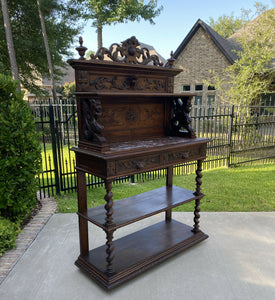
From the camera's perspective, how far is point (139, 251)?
291 centimetres

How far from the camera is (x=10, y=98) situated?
351 cm

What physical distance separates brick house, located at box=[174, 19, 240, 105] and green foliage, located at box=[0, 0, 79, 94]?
7.40 metres

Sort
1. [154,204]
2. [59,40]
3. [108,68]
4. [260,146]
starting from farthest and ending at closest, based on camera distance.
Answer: [59,40] → [260,146] → [154,204] → [108,68]

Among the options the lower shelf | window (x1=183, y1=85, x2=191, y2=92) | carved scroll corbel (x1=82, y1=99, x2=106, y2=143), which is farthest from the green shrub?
window (x1=183, y1=85, x2=191, y2=92)

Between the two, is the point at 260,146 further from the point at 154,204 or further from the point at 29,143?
the point at 29,143

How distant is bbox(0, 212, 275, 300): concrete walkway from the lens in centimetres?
237

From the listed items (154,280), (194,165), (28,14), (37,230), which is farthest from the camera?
(28,14)

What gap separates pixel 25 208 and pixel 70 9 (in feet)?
46.8

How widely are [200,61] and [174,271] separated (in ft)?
48.6

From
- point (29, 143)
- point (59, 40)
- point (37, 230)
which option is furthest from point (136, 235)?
point (59, 40)

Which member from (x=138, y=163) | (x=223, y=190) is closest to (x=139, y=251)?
(x=138, y=163)

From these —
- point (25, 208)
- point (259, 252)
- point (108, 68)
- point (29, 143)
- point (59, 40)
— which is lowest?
point (259, 252)

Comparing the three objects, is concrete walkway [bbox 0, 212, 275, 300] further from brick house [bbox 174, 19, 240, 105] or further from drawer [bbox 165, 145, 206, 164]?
brick house [bbox 174, 19, 240, 105]

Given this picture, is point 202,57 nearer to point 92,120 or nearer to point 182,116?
point 182,116
